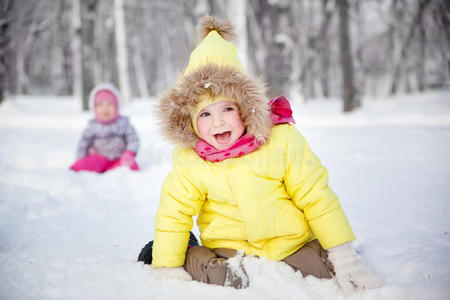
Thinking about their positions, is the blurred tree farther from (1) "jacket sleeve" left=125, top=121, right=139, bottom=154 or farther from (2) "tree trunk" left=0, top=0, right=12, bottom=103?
(2) "tree trunk" left=0, top=0, right=12, bottom=103

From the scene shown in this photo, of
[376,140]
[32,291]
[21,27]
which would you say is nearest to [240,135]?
[32,291]

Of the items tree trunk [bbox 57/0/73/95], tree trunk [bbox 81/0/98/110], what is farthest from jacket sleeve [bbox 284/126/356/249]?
tree trunk [bbox 57/0/73/95]

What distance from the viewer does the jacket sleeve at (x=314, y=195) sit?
1.45 m

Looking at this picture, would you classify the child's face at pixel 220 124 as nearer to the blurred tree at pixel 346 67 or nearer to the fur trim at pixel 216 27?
the fur trim at pixel 216 27

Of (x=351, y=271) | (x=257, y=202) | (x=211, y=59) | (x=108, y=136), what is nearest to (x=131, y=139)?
(x=108, y=136)

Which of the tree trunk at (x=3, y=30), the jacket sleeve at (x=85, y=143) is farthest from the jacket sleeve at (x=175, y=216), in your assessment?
the tree trunk at (x=3, y=30)

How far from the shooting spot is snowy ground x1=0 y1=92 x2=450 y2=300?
1.38 metres

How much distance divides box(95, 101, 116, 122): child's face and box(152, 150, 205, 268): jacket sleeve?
3161 mm

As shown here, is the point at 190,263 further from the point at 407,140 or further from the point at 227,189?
the point at 407,140

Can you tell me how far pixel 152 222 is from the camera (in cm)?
241

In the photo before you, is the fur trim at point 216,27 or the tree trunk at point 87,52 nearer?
the fur trim at point 216,27

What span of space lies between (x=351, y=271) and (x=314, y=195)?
35 cm

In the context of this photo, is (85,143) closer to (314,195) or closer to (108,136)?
(108,136)

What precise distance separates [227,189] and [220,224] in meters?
0.19
